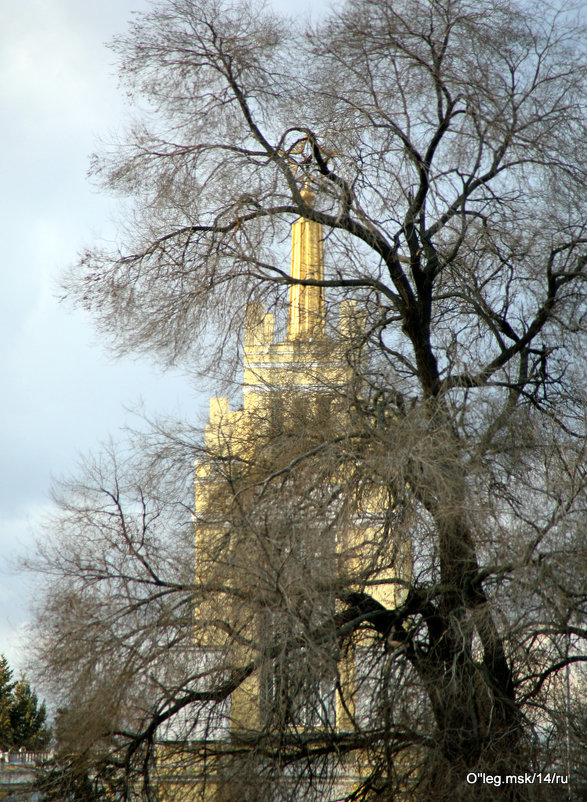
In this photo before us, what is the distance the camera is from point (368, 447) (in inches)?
364

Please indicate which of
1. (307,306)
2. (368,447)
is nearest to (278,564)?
(368,447)

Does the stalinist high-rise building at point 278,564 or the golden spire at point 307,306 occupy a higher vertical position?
the golden spire at point 307,306

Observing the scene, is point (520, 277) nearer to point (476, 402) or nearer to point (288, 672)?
point (476, 402)

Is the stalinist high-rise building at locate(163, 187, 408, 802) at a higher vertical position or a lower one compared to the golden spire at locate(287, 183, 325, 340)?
lower

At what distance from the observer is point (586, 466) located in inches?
344

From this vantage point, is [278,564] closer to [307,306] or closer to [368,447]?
[368,447]

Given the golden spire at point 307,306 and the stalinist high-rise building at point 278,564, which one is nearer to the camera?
the stalinist high-rise building at point 278,564

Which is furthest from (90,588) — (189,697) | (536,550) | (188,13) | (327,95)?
(188,13)

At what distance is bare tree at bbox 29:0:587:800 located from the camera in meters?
8.55

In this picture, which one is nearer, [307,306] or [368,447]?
[368,447]

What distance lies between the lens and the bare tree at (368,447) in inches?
337

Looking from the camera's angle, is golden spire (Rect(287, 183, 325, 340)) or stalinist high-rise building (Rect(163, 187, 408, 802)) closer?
stalinist high-rise building (Rect(163, 187, 408, 802))

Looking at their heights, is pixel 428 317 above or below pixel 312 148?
below

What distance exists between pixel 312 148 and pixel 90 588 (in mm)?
4972
